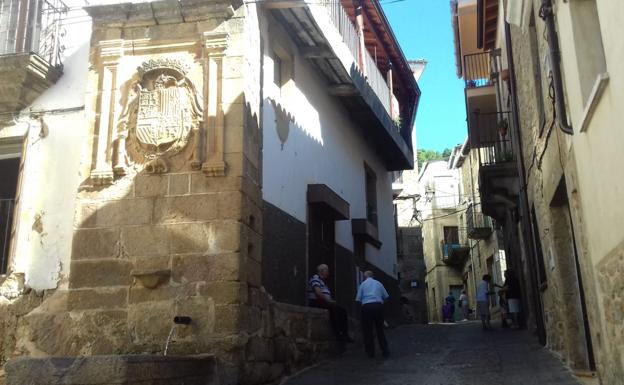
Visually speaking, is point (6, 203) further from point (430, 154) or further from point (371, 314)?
point (430, 154)

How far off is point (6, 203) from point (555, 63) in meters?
6.73

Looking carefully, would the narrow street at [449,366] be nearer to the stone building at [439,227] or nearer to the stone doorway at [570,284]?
the stone doorway at [570,284]

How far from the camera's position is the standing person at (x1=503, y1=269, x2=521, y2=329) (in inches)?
523

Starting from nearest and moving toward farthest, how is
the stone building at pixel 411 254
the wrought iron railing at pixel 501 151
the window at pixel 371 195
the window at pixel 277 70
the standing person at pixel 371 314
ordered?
the standing person at pixel 371 314
the window at pixel 277 70
the wrought iron railing at pixel 501 151
the window at pixel 371 195
the stone building at pixel 411 254

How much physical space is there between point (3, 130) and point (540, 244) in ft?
24.9

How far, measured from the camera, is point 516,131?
11.0 m

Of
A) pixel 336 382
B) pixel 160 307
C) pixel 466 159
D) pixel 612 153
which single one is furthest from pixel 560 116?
pixel 466 159

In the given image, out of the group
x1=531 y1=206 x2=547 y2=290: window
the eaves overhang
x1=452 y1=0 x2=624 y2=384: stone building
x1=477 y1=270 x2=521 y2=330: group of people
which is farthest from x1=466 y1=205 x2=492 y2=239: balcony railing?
x1=531 y1=206 x2=547 y2=290: window

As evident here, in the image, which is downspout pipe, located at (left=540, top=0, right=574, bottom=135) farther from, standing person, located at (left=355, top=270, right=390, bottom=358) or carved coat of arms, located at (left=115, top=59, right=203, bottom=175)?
standing person, located at (left=355, top=270, right=390, bottom=358)

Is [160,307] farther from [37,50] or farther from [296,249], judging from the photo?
[37,50]

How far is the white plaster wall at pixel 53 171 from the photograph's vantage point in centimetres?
756

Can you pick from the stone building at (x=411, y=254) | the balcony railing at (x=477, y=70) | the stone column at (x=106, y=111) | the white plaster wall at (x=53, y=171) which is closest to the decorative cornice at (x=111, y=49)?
the stone column at (x=106, y=111)

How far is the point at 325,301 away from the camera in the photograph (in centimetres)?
941

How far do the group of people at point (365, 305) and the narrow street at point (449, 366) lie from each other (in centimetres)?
29
